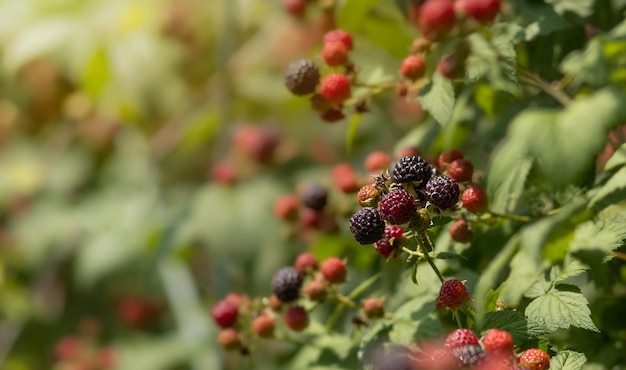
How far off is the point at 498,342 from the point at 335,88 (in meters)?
→ 0.61

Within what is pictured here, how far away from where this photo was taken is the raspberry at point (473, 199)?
138cm

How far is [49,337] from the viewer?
3.93 metres

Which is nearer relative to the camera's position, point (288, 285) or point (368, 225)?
point (368, 225)

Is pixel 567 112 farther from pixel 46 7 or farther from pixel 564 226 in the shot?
pixel 46 7

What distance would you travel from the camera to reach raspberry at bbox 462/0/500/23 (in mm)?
1493

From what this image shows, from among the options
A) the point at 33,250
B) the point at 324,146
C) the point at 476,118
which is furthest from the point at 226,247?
the point at 33,250

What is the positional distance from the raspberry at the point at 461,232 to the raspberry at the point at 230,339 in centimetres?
49

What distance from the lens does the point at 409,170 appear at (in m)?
1.26

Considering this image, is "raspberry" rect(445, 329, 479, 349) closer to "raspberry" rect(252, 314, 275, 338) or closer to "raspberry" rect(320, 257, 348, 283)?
"raspberry" rect(320, 257, 348, 283)

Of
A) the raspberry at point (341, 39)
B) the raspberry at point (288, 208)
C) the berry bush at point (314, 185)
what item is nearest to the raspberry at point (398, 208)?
the berry bush at point (314, 185)

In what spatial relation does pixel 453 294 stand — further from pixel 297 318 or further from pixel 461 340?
pixel 297 318

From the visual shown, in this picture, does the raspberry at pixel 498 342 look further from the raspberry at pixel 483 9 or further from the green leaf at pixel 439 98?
the raspberry at pixel 483 9

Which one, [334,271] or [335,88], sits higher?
[335,88]

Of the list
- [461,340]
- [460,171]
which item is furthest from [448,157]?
[461,340]
